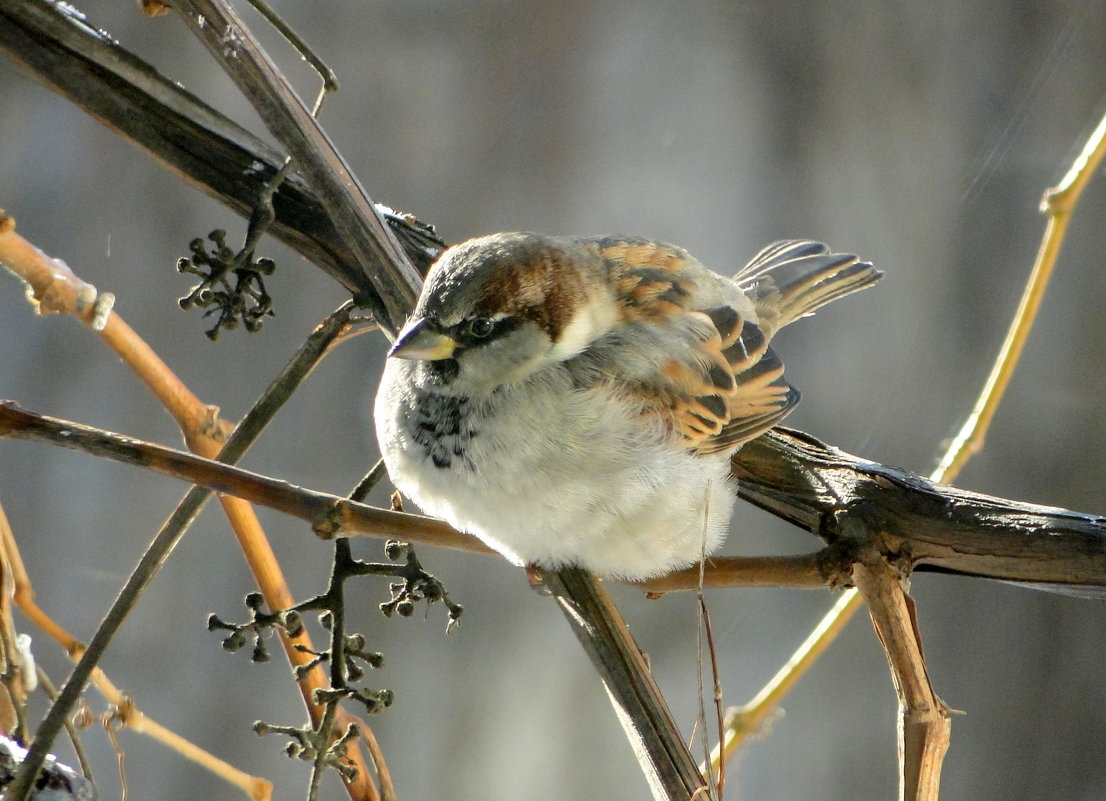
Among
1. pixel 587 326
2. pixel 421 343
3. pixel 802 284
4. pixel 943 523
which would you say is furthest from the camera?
pixel 802 284

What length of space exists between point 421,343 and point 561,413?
15 centimetres

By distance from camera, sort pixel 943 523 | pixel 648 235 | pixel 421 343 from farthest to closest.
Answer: pixel 648 235 < pixel 421 343 < pixel 943 523

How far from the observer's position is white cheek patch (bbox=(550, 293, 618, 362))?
106 centimetres

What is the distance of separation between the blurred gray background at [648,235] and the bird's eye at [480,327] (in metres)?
1.49

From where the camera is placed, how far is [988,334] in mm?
2543

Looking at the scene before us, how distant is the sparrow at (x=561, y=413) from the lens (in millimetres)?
966

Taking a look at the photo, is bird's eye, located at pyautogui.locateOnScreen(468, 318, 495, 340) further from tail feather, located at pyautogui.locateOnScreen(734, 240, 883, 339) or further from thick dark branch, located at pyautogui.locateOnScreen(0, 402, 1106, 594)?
tail feather, located at pyautogui.locateOnScreen(734, 240, 883, 339)

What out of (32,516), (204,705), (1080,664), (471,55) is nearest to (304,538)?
(204,705)

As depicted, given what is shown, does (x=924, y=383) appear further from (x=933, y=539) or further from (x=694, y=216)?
(x=933, y=539)

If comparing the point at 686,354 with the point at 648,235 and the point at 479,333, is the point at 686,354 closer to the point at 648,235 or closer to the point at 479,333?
the point at 479,333

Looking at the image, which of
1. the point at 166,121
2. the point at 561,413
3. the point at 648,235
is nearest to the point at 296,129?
the point at 166,121

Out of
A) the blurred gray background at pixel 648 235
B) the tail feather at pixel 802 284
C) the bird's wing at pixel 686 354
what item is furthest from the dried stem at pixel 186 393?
the blurred gray background at pixel 648 235

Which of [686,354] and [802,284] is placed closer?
[686,354]

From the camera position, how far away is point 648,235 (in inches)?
100.0
